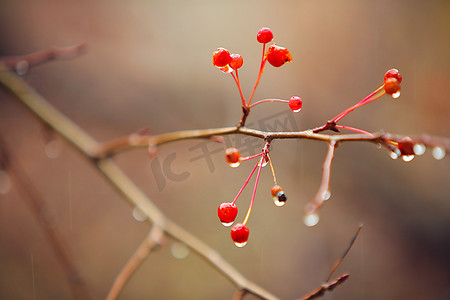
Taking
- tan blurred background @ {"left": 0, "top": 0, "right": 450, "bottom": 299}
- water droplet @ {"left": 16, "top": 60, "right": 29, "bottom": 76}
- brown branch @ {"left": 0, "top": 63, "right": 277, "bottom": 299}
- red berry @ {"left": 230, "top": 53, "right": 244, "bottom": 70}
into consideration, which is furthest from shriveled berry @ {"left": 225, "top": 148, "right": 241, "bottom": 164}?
tan blurred background @ {"left": 0, "top": 0, "right": 450, "bottom": 299}

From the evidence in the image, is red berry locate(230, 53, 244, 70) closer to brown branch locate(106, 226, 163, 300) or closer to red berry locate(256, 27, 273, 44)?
red berry locate(256, 27, 273, 44)

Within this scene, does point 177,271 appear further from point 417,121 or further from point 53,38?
point 417,121

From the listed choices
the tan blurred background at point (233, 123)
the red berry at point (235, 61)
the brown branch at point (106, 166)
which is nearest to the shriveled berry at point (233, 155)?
the red berry at point (235, 61)

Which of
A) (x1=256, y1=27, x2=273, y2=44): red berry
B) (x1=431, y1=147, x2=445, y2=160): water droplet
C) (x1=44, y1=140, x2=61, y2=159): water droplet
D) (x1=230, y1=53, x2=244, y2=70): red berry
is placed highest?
(x1=44, y1=140, x2=61, y2=159): water droplet

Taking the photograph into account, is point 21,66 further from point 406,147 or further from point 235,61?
point 406,147

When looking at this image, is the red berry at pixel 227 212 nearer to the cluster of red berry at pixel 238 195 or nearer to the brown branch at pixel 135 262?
the cluster of red berry at pixel 238 195

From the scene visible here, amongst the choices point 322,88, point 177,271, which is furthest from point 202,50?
point 177,271
